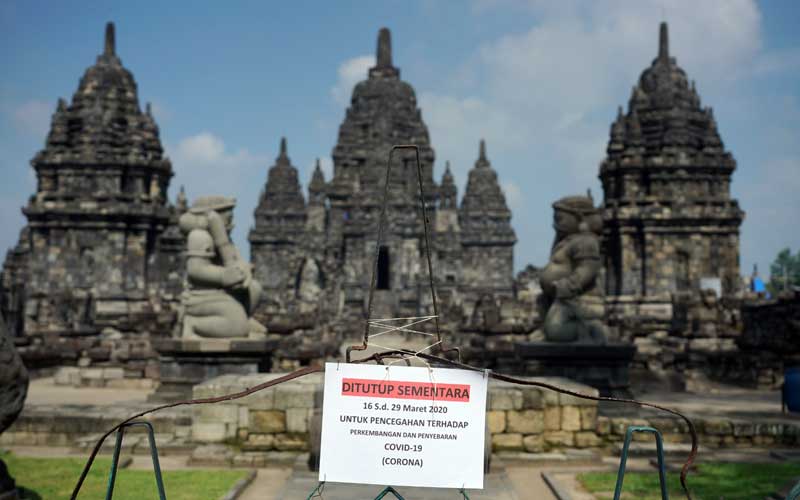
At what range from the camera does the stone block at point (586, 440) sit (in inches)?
268

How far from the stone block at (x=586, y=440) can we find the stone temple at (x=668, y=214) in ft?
53.5

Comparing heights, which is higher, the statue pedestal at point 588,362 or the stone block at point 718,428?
the statue pedestal at point 588,362

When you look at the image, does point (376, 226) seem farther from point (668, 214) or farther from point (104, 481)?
point (104, 481)

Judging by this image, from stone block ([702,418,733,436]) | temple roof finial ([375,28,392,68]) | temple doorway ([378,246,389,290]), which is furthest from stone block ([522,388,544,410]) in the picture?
temple roof finial ([375,28,392,68])

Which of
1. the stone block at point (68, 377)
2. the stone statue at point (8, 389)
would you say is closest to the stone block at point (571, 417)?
the stone statue at point (8, 389)

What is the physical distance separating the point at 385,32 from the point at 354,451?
4687cm

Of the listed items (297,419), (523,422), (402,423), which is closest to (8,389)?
(297,419)

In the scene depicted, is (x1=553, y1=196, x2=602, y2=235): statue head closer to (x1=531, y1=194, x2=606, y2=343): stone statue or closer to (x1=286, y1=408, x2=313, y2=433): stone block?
(x1=531, y1=194, x2=606, y2=343): stone statue

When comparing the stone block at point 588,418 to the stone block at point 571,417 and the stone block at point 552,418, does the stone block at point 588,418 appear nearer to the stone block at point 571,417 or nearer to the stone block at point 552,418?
the stone block at point 571,417

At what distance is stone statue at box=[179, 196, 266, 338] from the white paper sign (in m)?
6.54

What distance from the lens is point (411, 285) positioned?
3609cm

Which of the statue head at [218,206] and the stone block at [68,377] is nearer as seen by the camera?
the statue head at [218,206]

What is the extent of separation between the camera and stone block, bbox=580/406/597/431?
269 inches

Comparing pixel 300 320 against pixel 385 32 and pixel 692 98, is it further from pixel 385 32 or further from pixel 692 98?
pixel 385 32
